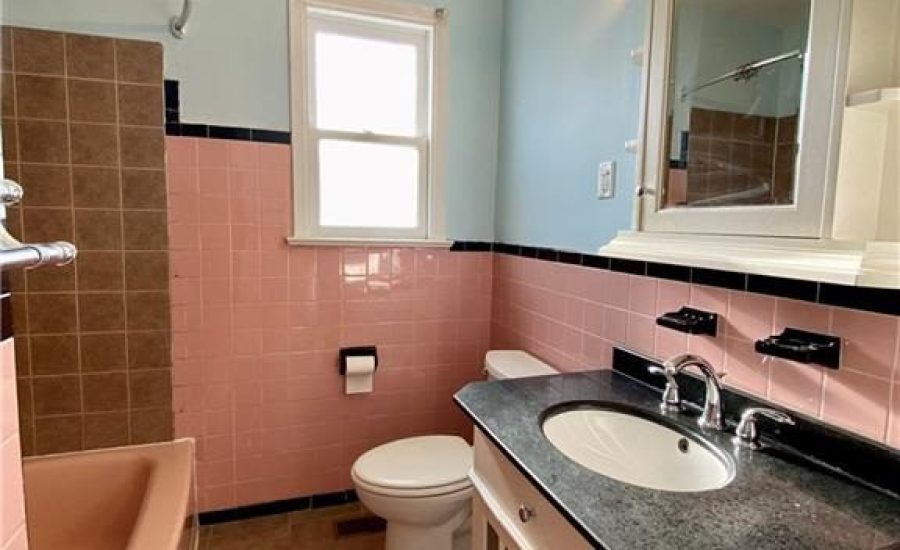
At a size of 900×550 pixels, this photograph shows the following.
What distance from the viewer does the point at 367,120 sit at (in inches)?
88.5

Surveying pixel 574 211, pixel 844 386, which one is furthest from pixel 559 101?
pixel 844 386

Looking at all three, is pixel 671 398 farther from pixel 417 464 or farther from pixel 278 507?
pixel 278 507

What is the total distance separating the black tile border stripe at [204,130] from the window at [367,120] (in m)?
0.09

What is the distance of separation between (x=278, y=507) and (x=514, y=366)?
4.02 ft

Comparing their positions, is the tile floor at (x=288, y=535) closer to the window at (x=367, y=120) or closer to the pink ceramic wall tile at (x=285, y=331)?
the pink ceramic wall tile at (x=285, y=331)

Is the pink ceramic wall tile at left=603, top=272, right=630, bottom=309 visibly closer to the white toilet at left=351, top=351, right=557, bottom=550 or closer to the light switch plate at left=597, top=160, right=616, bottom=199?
the light switch plate at left=597, top=160, right=616, bottom=199

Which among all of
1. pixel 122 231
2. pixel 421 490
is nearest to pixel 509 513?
pixel 421 490

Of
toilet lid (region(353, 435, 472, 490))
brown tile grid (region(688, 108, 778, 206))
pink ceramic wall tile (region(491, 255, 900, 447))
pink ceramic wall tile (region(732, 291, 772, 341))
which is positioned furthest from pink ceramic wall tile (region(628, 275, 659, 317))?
toilet lid (region(353, 435, 472, 490))

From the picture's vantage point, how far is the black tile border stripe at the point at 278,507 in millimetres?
2113

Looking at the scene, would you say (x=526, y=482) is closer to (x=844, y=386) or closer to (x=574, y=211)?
(x=844, y=386)

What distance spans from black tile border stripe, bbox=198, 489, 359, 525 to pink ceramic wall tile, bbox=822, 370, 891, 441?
193 cm

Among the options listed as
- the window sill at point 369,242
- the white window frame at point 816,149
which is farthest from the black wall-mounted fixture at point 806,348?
the window sill at point 369,242

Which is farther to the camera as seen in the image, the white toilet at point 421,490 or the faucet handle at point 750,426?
the white toilet at point 421,490

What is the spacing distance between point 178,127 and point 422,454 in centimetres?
153
